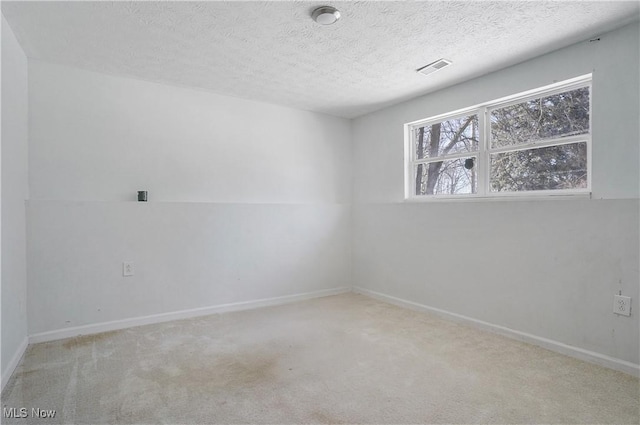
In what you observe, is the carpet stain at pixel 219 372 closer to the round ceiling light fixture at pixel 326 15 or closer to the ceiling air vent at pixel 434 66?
the round ceiling light fixture at pixel 326 15

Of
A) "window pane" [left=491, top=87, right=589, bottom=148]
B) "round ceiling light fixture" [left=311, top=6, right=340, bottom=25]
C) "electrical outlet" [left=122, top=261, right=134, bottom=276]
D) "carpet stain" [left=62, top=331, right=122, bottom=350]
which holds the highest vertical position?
"round ceiling light fixture" [left=311, top=6, right=340, bottom=25]

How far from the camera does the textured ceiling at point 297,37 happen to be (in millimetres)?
2170

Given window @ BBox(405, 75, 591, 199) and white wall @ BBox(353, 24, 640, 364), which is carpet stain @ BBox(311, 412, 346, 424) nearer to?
white wall @ BBox(353, 24, 640, 364)

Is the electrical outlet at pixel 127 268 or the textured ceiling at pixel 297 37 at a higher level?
the textured ceiling at pixel 297 37

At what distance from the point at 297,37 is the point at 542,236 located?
2.41 m

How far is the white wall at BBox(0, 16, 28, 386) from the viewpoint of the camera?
2213mm

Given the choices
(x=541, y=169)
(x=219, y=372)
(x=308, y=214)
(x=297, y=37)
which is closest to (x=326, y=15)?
(x=297, y=37)

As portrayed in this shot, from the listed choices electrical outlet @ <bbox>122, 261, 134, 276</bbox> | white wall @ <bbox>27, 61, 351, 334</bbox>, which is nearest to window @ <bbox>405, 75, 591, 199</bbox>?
white wall @ <bbox>27, 61, 351, 334</bbox>

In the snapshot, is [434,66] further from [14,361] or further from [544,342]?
[14,361]

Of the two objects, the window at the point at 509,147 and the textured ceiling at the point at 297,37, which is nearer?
the textured ceiling at the point at 297,37

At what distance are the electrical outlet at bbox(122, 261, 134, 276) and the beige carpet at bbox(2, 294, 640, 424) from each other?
1.66 ft

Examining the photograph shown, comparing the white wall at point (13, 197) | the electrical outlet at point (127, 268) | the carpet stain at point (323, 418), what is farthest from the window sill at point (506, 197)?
the white wall at point (13, 197)

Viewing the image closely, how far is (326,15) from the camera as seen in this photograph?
2184 mm

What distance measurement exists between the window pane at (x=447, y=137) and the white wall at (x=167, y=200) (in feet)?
3.89
